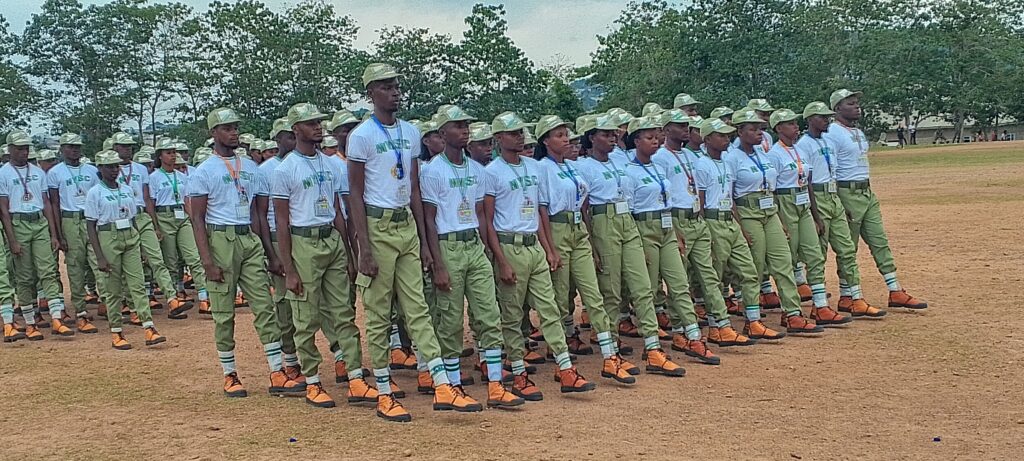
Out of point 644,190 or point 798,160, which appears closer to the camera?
point 644,190

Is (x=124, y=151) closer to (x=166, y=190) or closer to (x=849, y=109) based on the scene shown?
(x=166, y=190)

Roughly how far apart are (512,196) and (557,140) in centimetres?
93

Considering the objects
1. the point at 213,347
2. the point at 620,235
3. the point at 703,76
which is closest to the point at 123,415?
the point at 213,347

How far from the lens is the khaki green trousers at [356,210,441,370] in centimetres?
668

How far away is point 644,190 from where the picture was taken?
8.32 metres

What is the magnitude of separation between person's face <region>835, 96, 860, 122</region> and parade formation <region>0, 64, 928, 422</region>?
2 centimetres

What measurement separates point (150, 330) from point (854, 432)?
7758 mm

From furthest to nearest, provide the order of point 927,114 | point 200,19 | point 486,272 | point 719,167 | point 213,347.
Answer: point 927,114 → point 200,19 → point 213,347 → point 719,167 → point 486,272

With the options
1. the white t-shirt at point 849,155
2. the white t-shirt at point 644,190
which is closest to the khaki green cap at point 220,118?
the white t-shirt at point 644,190

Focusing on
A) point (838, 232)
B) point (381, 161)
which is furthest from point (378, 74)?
point (838, 232)

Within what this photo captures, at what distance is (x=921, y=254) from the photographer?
14156 millimetres

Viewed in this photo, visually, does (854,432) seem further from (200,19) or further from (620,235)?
(200,19)

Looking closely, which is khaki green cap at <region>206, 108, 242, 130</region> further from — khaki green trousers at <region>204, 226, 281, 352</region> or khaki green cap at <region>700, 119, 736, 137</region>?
khaki green cap at <region>700, 119, 736, 137</region>

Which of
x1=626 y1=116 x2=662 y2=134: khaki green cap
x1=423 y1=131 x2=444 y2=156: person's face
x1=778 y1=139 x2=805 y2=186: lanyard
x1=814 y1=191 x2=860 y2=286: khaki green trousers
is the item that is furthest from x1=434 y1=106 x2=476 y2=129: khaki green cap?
x1=814 y1=191 x2=860 y2=286: khaki green trousers
